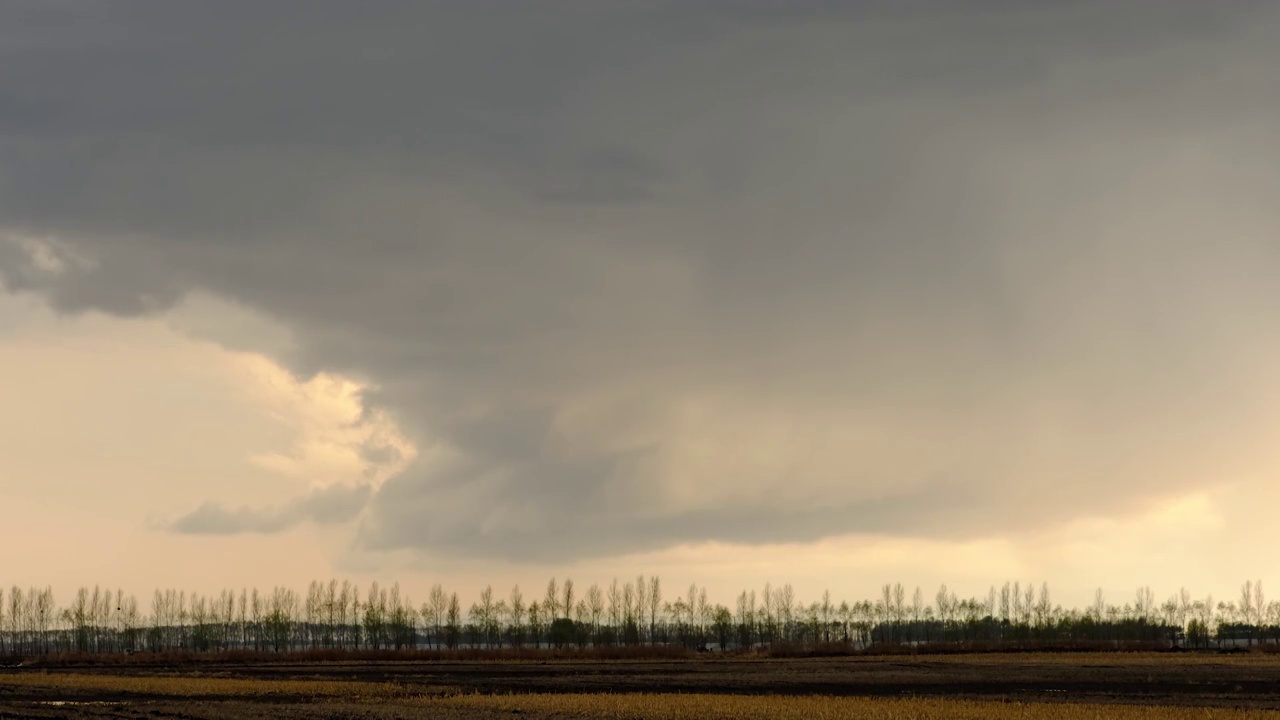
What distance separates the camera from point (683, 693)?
3049 inches

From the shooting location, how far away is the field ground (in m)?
63.1

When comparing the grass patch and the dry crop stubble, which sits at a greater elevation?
the dry crop stubble

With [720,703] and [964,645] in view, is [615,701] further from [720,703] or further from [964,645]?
[964,645]

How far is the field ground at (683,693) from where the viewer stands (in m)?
63.1

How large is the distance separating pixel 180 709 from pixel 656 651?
390 ft

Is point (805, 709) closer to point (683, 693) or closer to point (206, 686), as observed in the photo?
point (683, 693)

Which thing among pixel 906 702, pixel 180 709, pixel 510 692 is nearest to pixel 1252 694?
pixel 906 702

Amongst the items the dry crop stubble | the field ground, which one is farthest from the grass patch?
the dry crop stubble

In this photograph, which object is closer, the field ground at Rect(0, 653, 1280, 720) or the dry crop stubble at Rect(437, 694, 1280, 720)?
the dry crop stubble at Rect(437, 694, 1280, 720)

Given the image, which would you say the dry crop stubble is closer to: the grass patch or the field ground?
the field ground

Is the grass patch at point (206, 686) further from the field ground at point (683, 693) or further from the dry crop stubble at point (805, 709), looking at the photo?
the dry crop stubble at point (805, 709)

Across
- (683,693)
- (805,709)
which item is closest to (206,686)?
(683,693)

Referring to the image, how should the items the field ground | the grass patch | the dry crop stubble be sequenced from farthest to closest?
the grass patch
the field ground
the dry crop stubble

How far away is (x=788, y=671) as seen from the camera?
113 metres
